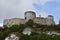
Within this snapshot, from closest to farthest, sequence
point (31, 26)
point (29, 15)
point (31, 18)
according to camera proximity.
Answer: point (31, 26)
point (31, 18)
point (29, 15)

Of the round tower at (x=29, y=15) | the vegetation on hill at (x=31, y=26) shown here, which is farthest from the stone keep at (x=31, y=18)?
the vegetation on hill at (x=31, y=26)

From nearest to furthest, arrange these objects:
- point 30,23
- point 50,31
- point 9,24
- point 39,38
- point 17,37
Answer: point 39,38, point 17,37, point 50,31, point 30,23, point 9,24

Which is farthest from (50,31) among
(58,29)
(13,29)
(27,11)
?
(27,11)

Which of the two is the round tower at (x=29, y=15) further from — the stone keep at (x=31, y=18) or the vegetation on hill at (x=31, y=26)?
the vegetation on hill at (x=31, y=26)

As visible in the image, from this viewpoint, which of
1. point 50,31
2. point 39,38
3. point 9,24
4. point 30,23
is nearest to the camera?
point 39,38

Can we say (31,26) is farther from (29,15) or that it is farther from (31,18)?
(29,15)

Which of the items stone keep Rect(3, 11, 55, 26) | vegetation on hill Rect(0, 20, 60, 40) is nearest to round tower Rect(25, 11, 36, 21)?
stone keep Rect(3, 11, 55, 26)

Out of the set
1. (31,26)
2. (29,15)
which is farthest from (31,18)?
(31,26)

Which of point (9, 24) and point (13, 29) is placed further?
point (9, 24)

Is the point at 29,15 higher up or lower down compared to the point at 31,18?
higher up

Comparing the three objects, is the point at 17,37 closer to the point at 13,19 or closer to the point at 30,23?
the point at 30,23

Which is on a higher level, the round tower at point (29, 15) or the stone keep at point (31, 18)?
the round tower at point (29, 15)
